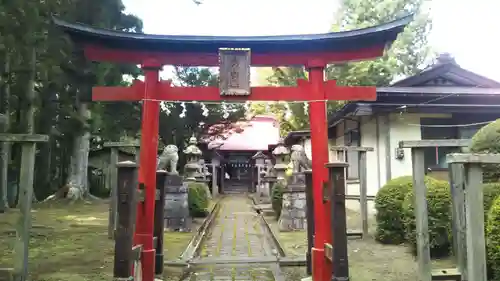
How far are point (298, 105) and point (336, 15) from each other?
6.50m

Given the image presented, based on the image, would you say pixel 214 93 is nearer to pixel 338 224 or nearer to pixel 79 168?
pixel 338 224

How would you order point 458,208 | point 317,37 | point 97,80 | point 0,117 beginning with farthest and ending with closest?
point 97,80 < point 0,117 < point 317,37 < point 458,208

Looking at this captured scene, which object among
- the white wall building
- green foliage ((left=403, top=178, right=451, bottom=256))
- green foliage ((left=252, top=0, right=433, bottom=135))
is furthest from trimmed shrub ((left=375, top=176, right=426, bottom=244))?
green foliage ((left=252, top=0, right=433, bottom=135))

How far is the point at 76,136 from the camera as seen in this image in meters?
19.9

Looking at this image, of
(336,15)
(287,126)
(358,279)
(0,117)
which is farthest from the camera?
(287,126)

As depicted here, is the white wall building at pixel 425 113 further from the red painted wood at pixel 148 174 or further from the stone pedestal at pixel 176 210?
the red painted wood at pixel 148 174

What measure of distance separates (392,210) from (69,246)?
731 cm

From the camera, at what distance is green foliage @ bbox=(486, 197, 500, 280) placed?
17.3 ft

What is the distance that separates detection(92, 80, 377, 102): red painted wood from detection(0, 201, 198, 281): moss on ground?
2.99 metres

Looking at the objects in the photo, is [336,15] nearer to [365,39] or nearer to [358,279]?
[365,39]

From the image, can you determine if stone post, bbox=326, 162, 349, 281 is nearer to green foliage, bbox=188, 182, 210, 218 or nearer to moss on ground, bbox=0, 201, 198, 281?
moss on ground, bbox=0, 201, 198, 281

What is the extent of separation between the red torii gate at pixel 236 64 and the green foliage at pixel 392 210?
2.90 meters

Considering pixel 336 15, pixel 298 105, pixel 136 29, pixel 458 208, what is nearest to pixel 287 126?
pixel 298 105

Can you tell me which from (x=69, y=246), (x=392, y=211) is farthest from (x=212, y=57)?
(x=69, y=246)
